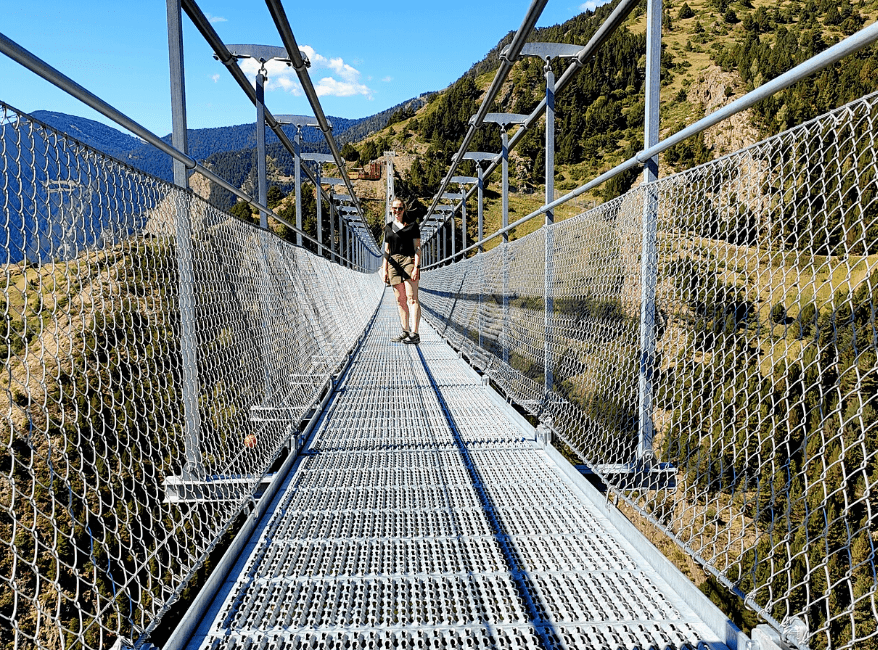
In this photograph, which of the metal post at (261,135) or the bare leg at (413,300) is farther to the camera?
the bare leg at (413,300)

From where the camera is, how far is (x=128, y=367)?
1.39 meters

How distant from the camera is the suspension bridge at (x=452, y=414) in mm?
1118

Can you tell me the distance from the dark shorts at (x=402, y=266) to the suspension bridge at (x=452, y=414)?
1.35 m

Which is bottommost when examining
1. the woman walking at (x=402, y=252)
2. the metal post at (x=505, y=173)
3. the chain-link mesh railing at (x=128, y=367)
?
the chain-link mesh railing at (x=128, y=367)

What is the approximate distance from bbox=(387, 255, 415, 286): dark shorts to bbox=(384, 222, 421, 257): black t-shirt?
4 cm

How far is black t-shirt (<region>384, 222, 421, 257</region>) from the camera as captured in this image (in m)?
4.91

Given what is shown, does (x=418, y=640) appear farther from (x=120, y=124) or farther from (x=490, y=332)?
(x=490, y=332)

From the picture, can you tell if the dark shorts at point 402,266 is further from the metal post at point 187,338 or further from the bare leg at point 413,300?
the metal post at point 187,338

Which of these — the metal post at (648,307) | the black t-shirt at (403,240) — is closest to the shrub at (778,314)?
the metal post at (648,307)

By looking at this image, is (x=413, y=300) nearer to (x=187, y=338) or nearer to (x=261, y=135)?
(x=261, y=135)

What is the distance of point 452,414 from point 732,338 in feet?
5.38

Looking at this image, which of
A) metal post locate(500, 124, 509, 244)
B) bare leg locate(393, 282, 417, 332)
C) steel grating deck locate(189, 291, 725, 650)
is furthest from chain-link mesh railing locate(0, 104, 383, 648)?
metal post locate(500, 124, 509, 244)

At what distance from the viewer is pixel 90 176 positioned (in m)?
1.25

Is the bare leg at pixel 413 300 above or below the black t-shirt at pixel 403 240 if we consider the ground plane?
below
